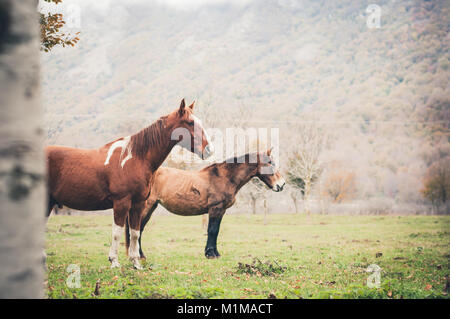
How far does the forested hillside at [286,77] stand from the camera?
39.8m

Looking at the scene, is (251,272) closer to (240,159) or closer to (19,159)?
(240,159)

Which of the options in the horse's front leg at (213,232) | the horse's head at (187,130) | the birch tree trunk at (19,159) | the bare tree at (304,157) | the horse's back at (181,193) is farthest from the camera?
the bare tree at (304,157)

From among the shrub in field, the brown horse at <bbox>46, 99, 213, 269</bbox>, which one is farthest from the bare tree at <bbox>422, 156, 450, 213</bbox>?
the brown horse at <bbox>46, 99, 213, 269</bbox>

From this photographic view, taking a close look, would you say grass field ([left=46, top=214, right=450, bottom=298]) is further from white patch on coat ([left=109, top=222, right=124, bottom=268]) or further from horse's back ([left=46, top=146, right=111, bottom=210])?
horse's back ([left=46, top=146, right=111, bottom=210])

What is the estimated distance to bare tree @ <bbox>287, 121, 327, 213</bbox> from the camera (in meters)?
28.2

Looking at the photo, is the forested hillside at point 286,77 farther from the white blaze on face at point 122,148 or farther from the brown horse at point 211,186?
Result: the white blaze on face at point 122,148

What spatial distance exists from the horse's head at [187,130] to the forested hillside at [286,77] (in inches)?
570

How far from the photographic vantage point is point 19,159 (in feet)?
4.93

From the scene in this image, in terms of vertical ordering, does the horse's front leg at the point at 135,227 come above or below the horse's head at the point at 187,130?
below

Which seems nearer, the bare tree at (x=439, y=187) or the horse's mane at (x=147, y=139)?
the horse's mane at (x=147, y=139)

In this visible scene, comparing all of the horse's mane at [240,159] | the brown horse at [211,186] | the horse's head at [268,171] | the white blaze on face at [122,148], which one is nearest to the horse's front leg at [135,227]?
the white blaze on face at [122,148]

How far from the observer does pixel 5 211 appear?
1482 mm

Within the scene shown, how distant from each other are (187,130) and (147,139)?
0.80m

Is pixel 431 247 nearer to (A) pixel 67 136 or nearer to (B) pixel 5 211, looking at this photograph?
(B) pixel 5 211
